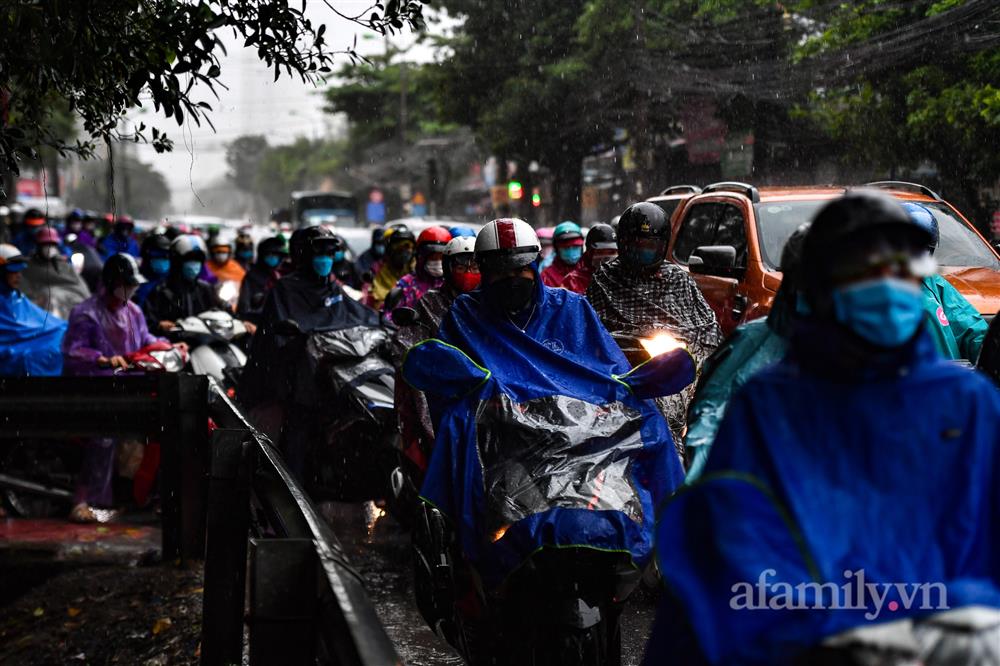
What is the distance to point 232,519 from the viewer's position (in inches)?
188

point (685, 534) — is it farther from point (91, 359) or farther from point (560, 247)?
point (560, 247)

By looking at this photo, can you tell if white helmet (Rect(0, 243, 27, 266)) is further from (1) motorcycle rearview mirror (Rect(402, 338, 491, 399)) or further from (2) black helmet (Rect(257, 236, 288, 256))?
(1) motorcycle rearview mirror (Rect(402, 338, 491, 399))

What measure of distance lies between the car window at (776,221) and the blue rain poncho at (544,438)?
4623mm

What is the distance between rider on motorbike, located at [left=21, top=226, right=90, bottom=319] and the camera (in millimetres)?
14146

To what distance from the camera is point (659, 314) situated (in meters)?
6.68

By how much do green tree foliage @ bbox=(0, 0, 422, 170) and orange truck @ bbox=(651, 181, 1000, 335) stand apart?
357 cm

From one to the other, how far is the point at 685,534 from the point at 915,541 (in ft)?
1.43

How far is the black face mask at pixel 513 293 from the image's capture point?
4840mm

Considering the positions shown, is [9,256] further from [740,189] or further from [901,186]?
[901,186]

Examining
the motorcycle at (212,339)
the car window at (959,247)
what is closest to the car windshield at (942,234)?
the car window at (959,247)

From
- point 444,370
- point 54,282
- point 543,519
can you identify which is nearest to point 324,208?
point 54,282

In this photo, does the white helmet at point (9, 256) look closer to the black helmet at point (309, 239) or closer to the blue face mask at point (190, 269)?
the blue face mask at point (190, 269)

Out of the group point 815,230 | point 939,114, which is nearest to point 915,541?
point 815,230

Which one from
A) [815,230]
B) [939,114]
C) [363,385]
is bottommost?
[363,385]
